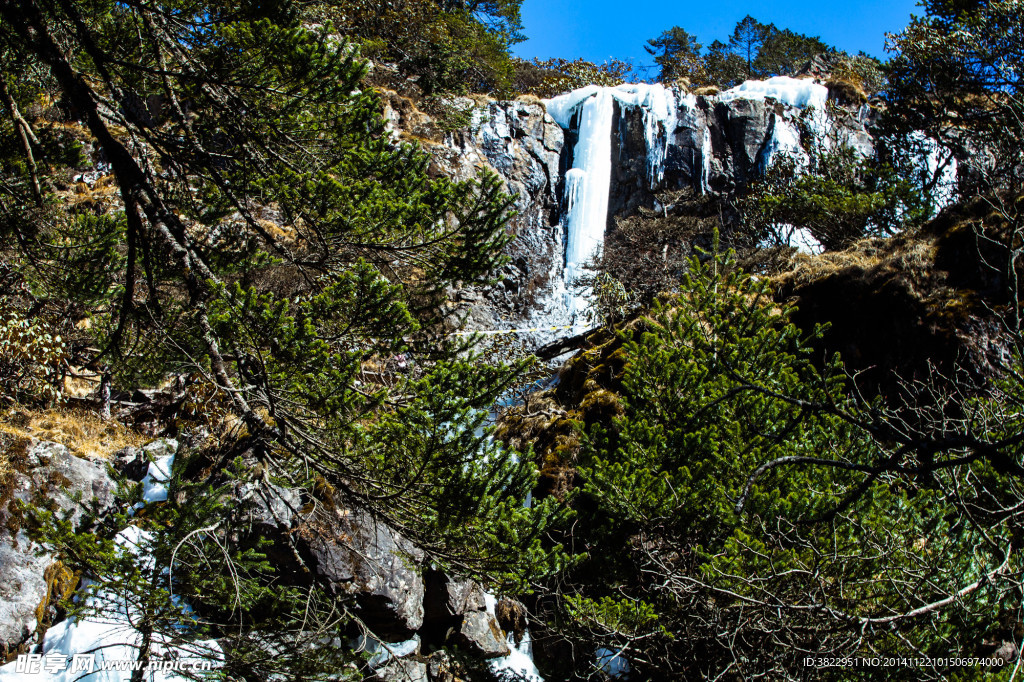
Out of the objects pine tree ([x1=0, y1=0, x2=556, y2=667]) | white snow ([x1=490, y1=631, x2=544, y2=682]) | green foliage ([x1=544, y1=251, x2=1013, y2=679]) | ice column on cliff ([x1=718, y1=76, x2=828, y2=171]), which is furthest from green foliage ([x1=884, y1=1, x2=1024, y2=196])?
white snow ([x1=490, y1=631, x2=544, y2=682])

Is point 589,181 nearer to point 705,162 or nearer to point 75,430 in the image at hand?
point 705,162

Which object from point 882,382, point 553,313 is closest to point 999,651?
point 882,382

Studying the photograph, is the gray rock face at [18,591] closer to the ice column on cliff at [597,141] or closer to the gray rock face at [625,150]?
the gray rock face at [625,150]

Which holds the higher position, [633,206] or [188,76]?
[633,206]

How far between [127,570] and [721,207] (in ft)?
67.2

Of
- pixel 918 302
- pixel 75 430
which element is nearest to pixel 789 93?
pixel 918 302

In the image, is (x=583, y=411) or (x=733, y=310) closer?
(x=733, y=310)

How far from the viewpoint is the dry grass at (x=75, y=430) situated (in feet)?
23.9

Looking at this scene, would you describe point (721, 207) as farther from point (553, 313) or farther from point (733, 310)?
point (733, 310)

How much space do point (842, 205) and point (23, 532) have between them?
48.9 ft

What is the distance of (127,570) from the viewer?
3.64 meters

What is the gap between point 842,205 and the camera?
Result: 12.7 meters

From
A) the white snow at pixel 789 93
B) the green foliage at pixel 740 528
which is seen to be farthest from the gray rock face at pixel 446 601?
the white snow at pixel 789 93

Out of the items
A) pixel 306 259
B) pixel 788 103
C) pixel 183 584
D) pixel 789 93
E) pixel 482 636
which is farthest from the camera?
pixel 789 93
